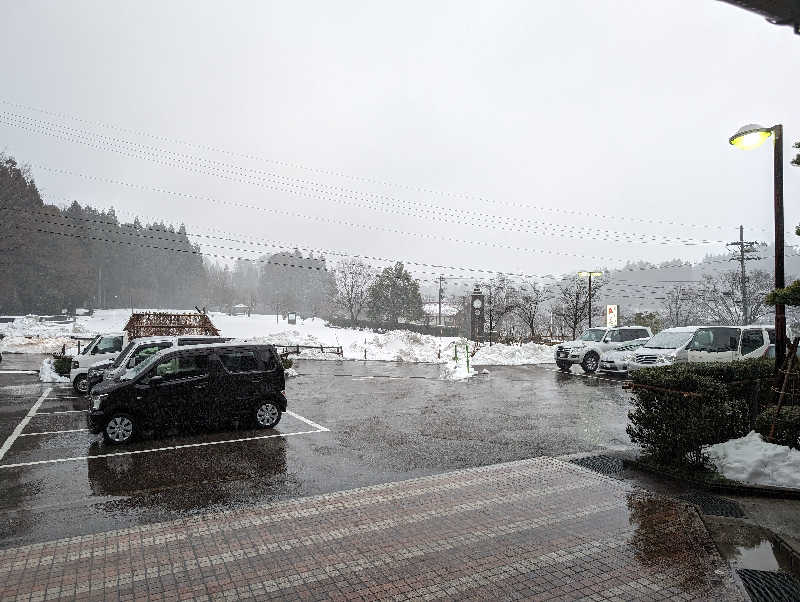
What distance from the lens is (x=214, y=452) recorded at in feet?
30.5

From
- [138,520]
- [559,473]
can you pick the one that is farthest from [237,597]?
[559,473]

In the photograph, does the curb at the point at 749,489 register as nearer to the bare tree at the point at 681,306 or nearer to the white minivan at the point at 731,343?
the white minivan at the point at 731,343

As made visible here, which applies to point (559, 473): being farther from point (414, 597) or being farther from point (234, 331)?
point (234, 331)

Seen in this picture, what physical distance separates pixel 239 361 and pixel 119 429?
252 centimetres

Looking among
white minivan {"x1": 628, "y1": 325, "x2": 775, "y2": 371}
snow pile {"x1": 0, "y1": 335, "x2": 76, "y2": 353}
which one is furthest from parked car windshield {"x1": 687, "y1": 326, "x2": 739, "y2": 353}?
snow pile {"x1": 0, "y1": 335, "x2": 76, "y2": 353}

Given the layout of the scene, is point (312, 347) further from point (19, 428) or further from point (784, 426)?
point (784, 426)

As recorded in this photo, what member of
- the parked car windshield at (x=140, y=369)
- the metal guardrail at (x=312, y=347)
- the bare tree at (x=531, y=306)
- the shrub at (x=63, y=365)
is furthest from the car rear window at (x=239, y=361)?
the bare tree at (x=531, y=306)

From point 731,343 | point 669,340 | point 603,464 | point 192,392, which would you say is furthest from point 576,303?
point 192,392

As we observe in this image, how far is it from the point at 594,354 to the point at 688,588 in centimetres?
1981

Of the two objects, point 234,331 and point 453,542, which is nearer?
point 453,542

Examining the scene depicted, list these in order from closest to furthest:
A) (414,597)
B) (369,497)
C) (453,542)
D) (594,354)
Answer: (414,597)
(453,542)
(369,497)
(594,354)

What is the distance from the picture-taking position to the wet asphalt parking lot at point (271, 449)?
675 cm

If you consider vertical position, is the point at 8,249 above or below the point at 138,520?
above

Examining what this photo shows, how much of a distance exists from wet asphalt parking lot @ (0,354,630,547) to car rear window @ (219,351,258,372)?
1.36 metres
